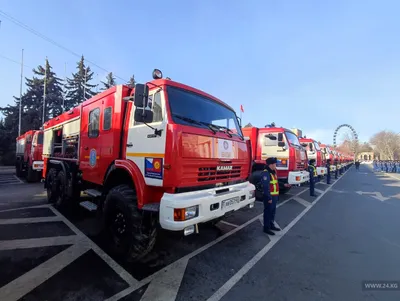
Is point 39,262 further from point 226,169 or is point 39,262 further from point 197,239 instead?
point 226,169

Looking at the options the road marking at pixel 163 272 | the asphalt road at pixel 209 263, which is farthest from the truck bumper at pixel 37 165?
the road marking at pixel 163 272

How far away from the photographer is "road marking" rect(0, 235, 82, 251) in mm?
4146

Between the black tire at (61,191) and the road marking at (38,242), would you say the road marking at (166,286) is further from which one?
the black tire at (61,191)

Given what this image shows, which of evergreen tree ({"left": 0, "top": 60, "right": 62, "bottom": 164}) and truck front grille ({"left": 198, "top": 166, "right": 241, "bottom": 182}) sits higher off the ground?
evergreen tree ({"left": 0, "top": 60, "right": 62, "bottom": 164})

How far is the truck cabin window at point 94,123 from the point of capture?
199 inches

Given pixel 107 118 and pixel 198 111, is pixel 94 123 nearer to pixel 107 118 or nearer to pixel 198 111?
pixel 107 118

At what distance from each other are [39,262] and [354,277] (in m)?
4.74

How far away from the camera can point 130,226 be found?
355cm

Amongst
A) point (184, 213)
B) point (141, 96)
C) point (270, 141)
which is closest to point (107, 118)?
point (141, 96)

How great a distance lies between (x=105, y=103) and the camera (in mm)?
4836

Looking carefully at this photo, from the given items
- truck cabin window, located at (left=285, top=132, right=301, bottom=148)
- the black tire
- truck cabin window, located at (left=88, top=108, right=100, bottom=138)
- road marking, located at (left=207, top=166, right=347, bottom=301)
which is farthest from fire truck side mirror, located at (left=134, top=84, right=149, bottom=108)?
truck cabin window, located at (left=285, top=132, right=301, bottom=148)

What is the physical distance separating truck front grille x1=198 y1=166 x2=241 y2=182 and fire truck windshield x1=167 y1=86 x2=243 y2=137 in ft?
2.37

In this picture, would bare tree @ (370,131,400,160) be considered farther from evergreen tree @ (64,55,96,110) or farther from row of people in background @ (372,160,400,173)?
evergreen tree @ (64,55,96,110)

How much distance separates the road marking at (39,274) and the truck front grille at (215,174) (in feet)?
8.16
